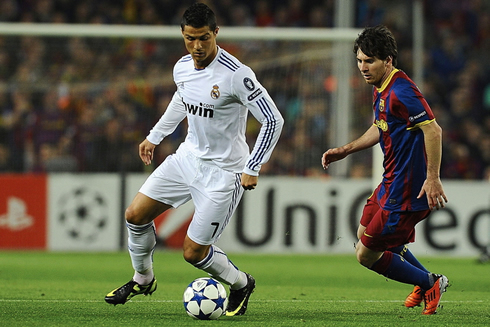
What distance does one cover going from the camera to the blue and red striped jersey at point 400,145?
560 cm

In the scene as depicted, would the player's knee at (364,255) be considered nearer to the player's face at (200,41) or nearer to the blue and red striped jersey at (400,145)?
the blue and red striped jersey at (400,145)

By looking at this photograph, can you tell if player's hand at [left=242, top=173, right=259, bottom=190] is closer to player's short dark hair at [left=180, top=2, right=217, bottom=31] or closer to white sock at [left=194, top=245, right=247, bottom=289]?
white sock at [left=194, top=245, right=247, bottom=289]

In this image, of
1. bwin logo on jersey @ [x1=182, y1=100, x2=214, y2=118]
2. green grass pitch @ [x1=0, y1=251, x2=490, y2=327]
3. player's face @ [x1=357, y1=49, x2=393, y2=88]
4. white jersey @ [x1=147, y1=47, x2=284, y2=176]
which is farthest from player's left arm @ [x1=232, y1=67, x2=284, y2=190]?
green grass pitch @ [x1=0, y1=251, x2=490, y2=327]

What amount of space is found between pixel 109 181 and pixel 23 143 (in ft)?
4.52

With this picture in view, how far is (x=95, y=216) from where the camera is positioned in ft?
40.5

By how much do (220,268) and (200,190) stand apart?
1.81 ft

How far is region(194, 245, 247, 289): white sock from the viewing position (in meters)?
5.89

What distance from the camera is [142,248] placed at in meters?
6.05

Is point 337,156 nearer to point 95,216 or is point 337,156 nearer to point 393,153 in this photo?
point 393,153

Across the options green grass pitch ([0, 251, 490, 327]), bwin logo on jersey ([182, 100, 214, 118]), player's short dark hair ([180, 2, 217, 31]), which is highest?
player's short dark hair ([180, 2, 217, 31])

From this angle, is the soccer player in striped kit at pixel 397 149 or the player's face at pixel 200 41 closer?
the soccer player in striped kit at pixel 397 149

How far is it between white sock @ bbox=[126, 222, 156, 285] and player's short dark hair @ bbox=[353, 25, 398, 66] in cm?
190

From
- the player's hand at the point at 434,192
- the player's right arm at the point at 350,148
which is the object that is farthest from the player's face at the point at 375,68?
the player's hand at the point at 434,192

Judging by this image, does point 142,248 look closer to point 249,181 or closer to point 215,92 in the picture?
point 249,181
